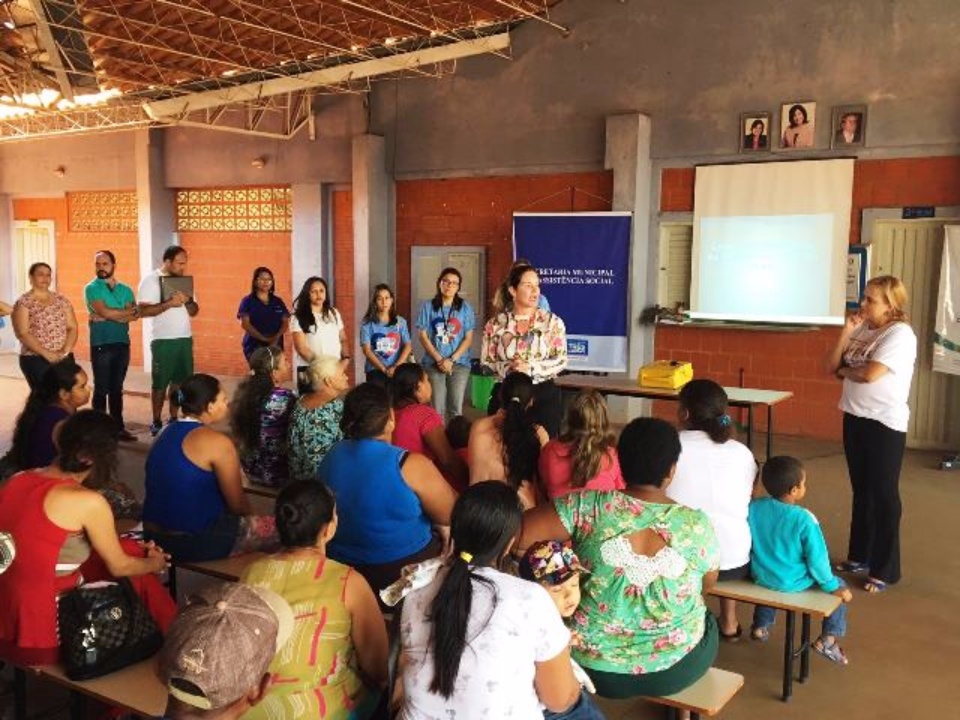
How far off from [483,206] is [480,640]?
315 inches

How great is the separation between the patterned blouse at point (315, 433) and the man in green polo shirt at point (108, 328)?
3.66 meters

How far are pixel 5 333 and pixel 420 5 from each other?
958 cm

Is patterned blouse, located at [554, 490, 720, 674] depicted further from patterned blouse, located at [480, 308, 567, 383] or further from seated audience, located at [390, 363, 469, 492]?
patterned blouse, located at [480, 308, 567, 383]

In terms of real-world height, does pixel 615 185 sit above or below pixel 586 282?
above

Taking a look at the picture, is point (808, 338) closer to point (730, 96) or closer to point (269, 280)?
point (730, 96)

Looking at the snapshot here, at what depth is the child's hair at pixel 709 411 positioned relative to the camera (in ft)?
10.9

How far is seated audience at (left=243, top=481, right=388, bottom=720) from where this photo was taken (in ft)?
6.89

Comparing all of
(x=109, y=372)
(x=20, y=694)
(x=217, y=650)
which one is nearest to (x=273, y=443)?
(x=20, y=694)

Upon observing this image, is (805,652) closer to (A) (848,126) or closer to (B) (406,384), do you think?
(B) (406,384)

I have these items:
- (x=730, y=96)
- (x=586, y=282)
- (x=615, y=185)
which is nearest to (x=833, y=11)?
(x=730, y=96)

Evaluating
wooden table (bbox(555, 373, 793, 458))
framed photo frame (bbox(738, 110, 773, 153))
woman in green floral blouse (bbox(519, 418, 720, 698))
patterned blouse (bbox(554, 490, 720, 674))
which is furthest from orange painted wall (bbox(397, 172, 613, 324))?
patterned blouse (bbox(554, 490, 720, 674))

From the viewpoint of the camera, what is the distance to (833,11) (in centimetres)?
733

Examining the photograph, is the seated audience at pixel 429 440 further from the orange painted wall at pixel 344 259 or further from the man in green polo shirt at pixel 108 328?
the orange painted wall at pixel 344 259

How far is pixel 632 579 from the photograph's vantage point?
7.62 ft
